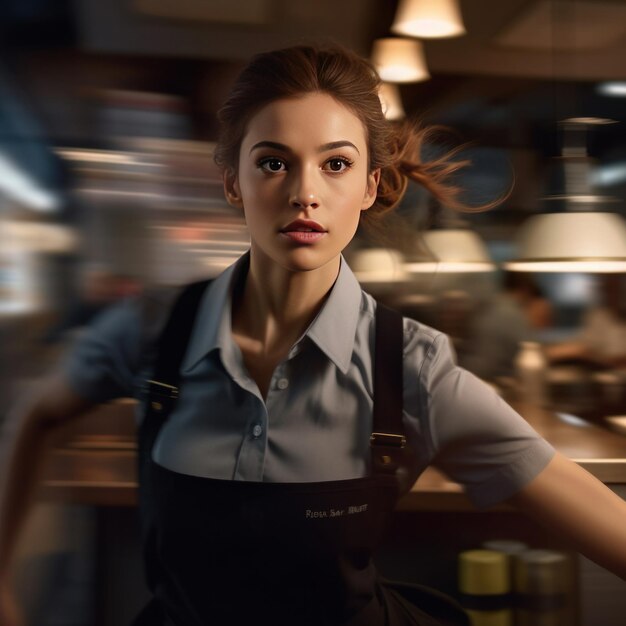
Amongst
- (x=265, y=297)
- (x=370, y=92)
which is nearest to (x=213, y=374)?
(x=265, y=297)

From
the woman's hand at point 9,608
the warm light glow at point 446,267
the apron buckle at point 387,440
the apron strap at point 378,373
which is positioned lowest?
the woman's hand at point 9,608

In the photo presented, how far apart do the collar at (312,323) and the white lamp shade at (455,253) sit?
0.10m

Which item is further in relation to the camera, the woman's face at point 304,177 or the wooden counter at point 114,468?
the wooden counter at point 114,468

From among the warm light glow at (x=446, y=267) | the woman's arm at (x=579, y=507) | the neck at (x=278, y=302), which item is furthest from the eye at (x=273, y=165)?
the woman's arm at (x=579, y=507)

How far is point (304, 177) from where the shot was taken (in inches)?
28.0

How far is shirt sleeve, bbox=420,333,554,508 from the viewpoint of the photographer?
764 mm

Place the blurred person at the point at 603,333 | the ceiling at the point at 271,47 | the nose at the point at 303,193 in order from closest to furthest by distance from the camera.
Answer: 1. the nose at the point at 303,193
2. the ceiling at the point at 271,47
3. the blurred person at the point at 603,333

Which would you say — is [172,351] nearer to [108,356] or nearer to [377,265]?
[108,356]

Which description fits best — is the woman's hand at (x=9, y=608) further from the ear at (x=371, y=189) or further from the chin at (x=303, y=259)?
the ear at (x=371, y=189)

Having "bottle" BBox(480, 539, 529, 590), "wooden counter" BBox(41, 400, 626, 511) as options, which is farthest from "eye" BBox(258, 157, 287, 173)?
"bottle" BBox(480, 539, 529, 590)

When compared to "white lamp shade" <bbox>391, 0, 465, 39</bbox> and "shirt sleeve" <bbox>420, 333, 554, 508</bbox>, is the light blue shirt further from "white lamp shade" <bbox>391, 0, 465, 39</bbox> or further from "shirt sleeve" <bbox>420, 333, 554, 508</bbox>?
"white lamp shade" <bbox>391, 0, 465, 39</bbox>

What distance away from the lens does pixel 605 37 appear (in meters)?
0.92

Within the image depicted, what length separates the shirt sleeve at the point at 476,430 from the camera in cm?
76

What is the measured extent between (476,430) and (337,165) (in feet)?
1.05
